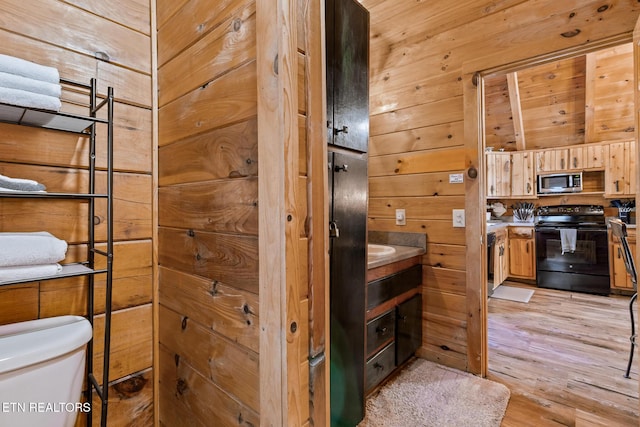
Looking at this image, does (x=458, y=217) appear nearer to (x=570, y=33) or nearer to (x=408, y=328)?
(x=408, y=328)

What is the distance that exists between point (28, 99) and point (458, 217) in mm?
2317

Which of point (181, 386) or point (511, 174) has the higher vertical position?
point (511, 174)

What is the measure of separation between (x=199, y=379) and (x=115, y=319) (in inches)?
18.1

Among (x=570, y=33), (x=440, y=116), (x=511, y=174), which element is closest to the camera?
(x=570, y=33)

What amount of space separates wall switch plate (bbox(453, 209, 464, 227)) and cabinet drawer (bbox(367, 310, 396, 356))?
80 cm

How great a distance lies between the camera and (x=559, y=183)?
479cm

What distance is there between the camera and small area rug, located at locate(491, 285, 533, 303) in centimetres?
407

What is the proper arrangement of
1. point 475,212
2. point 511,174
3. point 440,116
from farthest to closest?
point 511,174 < point 440,116 < point 475,212

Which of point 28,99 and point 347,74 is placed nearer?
point 28,99

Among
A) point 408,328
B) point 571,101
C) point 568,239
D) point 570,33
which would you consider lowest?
point 408,328

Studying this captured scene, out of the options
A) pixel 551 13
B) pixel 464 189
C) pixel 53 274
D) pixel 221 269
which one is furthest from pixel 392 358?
pixel 551 13

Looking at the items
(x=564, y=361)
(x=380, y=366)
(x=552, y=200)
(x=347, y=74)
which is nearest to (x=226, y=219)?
(x=347, y=74)

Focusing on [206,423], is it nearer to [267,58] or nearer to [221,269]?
[221,269]

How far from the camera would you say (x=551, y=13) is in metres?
1.84
